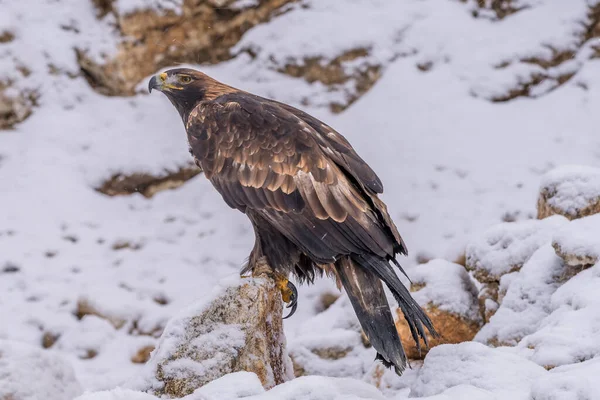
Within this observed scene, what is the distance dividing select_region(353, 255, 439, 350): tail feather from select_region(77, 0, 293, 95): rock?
640 centimetres

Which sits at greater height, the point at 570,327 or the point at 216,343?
the point at 216,343

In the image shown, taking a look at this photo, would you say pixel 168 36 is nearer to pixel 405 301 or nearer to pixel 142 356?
pixel 142 356

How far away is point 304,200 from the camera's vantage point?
5.07 meters

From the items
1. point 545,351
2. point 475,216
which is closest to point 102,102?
point 475,216

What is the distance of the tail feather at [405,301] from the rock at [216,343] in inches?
28.2

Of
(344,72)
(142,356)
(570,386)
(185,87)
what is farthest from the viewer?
(344,72)

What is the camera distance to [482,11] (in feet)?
34.9

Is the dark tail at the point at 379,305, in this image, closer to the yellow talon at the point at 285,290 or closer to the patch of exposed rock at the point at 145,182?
the yellow talon at the point at 285,290

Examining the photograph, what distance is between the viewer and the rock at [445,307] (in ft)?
21.0

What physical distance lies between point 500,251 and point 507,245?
4.2 inches

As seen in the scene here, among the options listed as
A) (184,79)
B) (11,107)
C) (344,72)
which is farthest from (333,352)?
(11,107)

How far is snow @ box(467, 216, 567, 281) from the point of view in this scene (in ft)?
21.0

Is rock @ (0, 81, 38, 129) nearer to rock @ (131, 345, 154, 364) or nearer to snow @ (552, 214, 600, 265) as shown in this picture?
rock @ (131, 345, 154, 364)

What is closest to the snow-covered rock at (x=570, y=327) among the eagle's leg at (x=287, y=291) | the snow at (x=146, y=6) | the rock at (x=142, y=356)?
the eagle's leg at (x=287, y=291)
